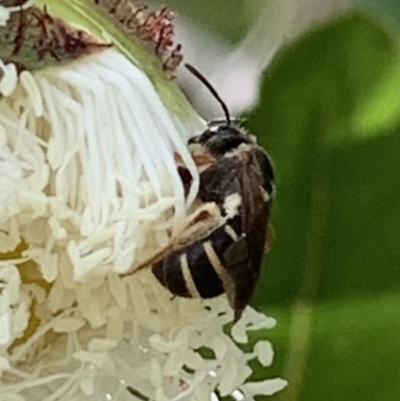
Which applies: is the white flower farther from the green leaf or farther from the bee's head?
the green leaf

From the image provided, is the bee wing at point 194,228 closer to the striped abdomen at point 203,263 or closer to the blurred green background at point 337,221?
the striped abdomen at point 203,263

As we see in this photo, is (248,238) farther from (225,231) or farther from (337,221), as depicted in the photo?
(337,221)

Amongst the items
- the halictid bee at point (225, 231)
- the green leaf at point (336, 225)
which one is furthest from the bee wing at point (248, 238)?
the green leaf at point (336, 225)

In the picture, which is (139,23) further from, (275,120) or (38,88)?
(275,120)

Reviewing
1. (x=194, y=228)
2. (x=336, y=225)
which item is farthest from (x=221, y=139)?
(x=336, y=225)

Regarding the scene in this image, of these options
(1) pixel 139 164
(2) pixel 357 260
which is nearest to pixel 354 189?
(2) pixel 357 260

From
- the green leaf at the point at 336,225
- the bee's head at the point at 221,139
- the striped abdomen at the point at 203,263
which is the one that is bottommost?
the green leaf at the point at 336,225

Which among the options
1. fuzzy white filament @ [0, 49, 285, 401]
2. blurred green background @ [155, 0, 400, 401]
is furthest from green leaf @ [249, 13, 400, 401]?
fuzzy white filament @ [0, 49, 285, 401]
